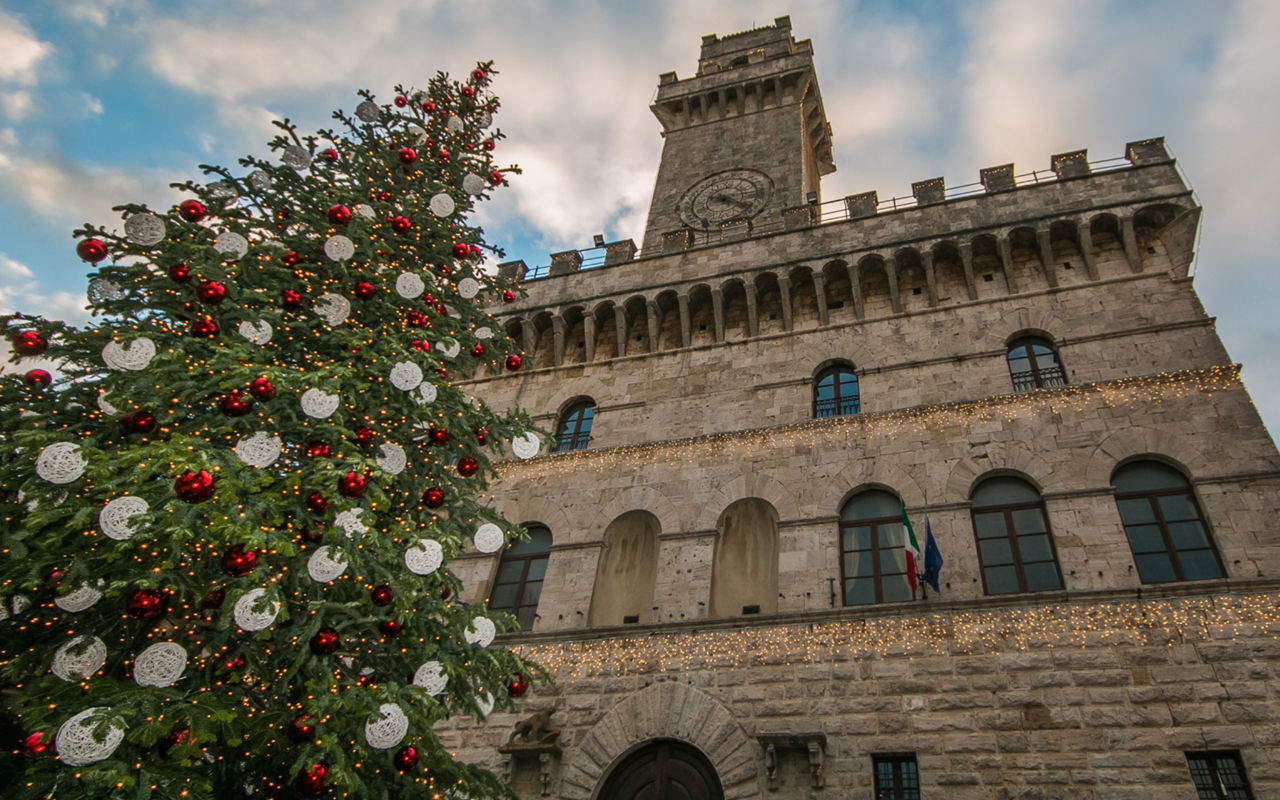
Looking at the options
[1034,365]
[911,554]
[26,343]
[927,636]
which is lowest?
[26,343]

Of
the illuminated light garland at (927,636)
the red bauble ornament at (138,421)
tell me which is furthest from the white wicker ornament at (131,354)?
the illuminated light garland at (927,636)

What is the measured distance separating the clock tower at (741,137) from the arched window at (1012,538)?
9.36 meters

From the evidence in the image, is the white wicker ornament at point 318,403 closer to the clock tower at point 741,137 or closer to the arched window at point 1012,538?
the arched window at point 1012,538

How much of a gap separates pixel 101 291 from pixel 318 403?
2899mm

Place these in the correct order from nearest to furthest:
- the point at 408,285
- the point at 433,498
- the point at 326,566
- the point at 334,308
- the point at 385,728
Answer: the point at 385,728, the point at 326,566, the point at 433,498, the point at 334,308, the point at 408,285

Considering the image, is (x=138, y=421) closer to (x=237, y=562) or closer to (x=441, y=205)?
(x=237, y=562)

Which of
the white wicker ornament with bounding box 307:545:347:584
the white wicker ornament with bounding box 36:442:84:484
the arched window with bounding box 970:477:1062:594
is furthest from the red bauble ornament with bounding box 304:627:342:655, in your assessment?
the arched window with bounding box 970:477:1062:594

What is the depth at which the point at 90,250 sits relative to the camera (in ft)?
24.1

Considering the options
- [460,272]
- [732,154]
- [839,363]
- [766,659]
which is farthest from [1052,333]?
[732,154]

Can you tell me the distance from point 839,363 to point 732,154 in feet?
35.2

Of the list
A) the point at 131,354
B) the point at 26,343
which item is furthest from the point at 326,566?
the point at 26,343

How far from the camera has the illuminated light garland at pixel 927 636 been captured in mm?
9016

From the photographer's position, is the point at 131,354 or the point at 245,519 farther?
the point at 131,354

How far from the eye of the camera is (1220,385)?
1103 centimetres
